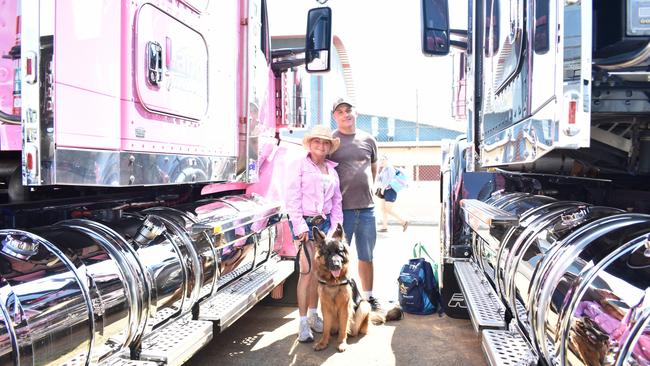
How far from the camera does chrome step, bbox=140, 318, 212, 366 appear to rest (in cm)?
245

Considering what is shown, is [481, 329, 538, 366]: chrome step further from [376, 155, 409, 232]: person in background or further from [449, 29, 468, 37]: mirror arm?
[376, 155, 409, 232]: person in background

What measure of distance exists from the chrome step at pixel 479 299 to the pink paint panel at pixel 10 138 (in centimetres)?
240

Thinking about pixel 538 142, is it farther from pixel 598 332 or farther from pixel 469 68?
pixel 469 68

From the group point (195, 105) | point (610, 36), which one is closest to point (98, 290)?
point (195, 105)

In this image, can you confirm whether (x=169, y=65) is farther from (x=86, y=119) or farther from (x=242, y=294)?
(x=242, y=294)

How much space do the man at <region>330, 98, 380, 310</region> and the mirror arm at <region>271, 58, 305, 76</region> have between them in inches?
29.0

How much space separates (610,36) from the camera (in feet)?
6.91

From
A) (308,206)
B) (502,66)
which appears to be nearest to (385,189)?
(308,206)

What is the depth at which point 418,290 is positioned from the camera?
4.60 m

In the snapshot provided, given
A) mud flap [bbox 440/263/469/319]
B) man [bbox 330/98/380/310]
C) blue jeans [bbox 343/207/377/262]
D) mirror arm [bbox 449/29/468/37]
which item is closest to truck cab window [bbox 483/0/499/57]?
mirror arm [bbox 449/29/468/37]

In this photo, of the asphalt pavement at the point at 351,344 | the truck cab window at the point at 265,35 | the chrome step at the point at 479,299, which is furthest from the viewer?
the truck cab window at the point at 265,35

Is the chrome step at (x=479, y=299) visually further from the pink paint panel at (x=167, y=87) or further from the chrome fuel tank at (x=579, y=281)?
the pink paint panel at (x=167, y=87)

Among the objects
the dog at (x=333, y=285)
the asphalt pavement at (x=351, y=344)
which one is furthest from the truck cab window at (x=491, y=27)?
the asphalt pavement at (x=351, y=344)

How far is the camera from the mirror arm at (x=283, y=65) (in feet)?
16.2
